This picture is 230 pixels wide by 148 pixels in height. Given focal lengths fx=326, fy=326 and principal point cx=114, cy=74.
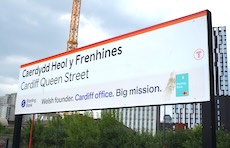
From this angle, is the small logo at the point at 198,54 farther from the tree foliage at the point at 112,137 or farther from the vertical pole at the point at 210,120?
the tree foliage at the point at 112,137

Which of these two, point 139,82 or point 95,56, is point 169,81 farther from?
point 95,56

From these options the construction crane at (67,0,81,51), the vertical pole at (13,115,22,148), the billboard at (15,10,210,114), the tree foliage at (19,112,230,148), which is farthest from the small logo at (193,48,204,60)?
the construction crane at (67,0,81,51)

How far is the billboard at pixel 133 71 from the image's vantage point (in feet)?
16.2

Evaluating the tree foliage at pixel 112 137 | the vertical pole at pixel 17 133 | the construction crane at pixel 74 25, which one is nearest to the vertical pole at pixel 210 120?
the vertical pole at pixel 17 133

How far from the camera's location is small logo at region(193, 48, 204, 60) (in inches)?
189

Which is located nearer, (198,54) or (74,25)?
(198,54)

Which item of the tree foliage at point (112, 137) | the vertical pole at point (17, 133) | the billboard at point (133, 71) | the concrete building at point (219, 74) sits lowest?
the tree foliage at point (112, 137)

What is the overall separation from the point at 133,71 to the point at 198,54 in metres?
1.42

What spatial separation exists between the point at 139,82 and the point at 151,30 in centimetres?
95

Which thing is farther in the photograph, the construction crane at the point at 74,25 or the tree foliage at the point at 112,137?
the construction crane at the point at 74,25

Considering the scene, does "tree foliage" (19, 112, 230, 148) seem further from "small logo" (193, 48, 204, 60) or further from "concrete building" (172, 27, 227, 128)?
"concrete building" (172, 27, 227, 128)

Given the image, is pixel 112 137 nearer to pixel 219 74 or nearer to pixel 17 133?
pixel 17 133

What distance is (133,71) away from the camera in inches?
233

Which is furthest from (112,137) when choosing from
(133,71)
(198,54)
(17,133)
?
(198,54)
